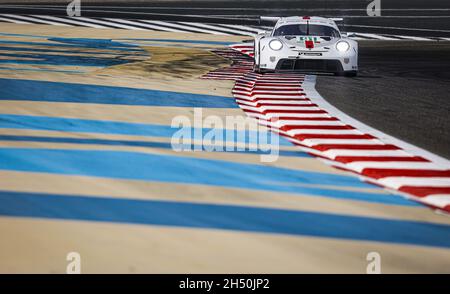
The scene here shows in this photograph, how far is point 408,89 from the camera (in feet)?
43.3

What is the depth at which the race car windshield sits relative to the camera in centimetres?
1571

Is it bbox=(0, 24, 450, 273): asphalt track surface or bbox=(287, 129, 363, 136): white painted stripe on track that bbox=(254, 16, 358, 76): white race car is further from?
bbox=(287, 129, 363, 136): white painted stripe on track

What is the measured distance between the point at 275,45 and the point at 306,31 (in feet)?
3.45

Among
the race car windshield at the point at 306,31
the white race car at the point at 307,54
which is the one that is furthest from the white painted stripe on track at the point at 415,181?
the race car windshield at the point at 306,31

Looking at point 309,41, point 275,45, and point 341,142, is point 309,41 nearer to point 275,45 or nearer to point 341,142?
point 275,45

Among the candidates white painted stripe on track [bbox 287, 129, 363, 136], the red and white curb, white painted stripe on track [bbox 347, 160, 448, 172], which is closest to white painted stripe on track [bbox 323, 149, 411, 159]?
the red and white curb

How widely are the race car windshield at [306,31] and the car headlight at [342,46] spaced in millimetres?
568

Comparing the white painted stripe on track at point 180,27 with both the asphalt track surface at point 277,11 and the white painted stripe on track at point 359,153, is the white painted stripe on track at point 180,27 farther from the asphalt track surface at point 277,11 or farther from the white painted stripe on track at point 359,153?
the white painted stripe on track at point 359,153

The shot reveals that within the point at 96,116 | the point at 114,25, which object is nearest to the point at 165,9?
the point at 114,25

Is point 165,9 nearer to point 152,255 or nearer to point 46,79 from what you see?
point 46,79

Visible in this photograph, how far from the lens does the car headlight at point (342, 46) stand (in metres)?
15.0

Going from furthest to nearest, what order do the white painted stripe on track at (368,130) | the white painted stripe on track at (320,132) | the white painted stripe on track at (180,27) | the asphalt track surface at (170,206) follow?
1. the white painted stripe on track at (180,27)
2. the white painted stripe on track at (320,132)
3. the white painted stripe on track at (368,130)
4. the asphalt track surface at (170,206)

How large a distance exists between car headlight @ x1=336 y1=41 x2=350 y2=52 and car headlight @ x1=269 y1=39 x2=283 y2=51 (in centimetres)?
95

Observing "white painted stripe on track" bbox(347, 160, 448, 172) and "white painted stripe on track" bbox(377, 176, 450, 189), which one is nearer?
"white painted stripe on track" bbox(377, 176, 450, 189)
